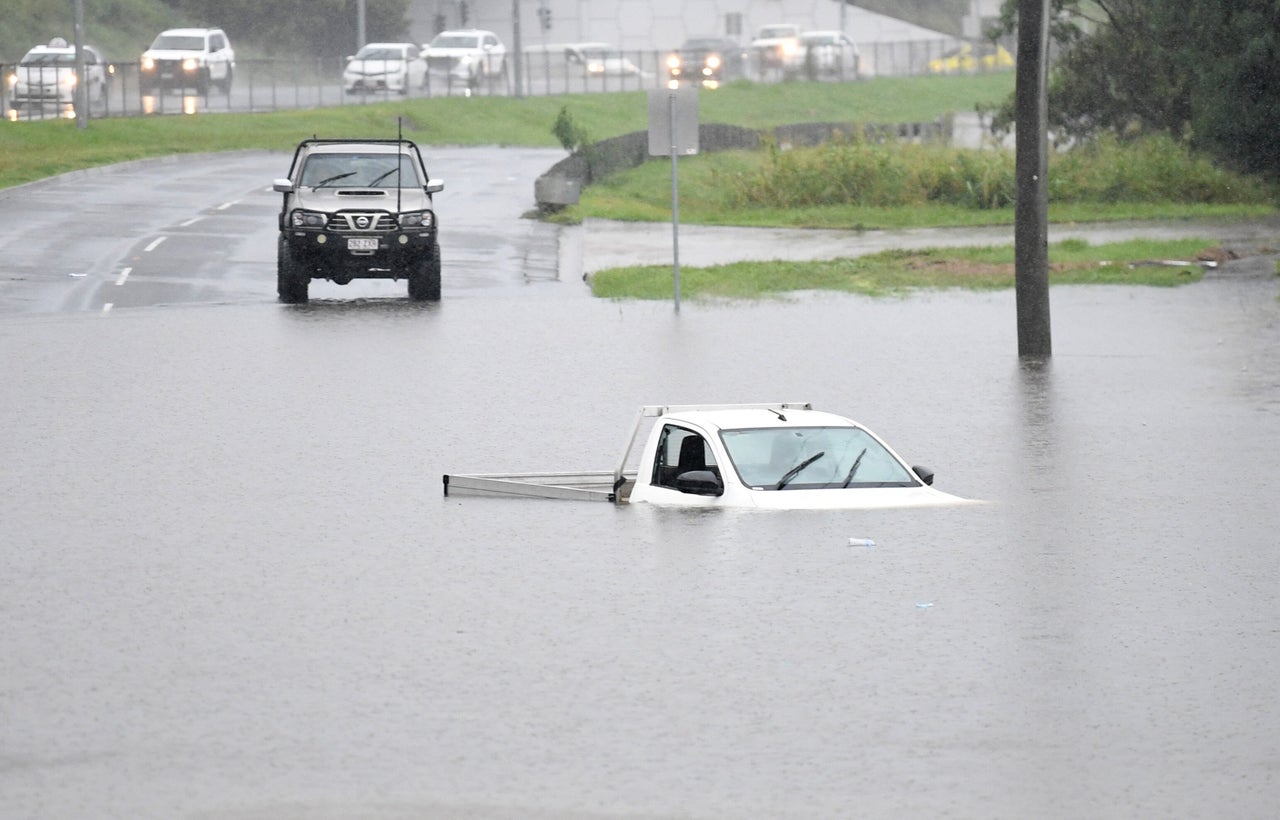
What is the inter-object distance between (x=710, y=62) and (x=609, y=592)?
274 ft

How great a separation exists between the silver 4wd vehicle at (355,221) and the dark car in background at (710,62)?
59.8 metres

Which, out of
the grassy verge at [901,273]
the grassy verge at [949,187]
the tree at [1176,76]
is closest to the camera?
the grassy verge at [901,273]

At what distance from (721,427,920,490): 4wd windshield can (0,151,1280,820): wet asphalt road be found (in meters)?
0.31

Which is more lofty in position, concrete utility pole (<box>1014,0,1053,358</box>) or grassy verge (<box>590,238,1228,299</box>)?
concrete utility pole (<box>1014,0,1053,358</box>)

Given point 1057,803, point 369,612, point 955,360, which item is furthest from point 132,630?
point 955,360

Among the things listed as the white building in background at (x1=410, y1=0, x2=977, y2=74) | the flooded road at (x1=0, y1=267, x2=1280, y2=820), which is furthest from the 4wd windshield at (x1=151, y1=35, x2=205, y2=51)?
the flooded road at (x1=0, y1=267, x2=1280, y2=820)

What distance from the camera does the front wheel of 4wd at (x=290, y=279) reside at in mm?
31203

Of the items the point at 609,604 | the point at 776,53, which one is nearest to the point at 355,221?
the point at 609,604

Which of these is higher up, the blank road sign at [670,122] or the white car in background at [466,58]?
the white car in background at [466,58]

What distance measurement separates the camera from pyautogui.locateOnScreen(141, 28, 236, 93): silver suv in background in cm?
7512

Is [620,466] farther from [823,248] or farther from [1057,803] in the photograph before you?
[823,248]

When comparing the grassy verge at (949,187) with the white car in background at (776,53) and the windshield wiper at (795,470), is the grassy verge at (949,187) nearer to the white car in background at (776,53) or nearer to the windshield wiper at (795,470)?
the windshield wiper at (795,470)

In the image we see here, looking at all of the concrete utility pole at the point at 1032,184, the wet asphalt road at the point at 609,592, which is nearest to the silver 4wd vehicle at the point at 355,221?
the wet asphalt road at the point at 609,592

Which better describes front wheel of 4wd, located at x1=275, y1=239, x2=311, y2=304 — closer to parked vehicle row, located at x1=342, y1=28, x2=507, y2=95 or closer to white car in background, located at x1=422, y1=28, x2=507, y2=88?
parked vehicle row, located at x1=342, y1=28, x2=507, y2=95
